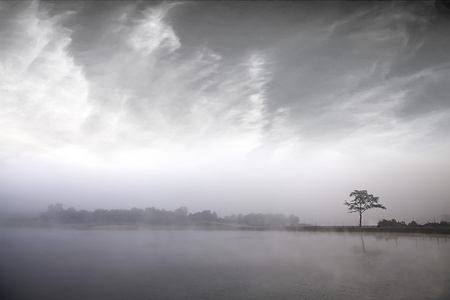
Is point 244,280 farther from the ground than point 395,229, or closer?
farther from the ground

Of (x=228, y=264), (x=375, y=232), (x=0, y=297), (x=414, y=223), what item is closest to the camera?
(x=0, y=297)

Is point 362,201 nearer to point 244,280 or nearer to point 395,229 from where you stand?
point 395,229

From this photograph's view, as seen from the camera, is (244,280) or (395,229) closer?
(244,280)

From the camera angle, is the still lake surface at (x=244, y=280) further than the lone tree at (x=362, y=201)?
No

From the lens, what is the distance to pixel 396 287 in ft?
73.5

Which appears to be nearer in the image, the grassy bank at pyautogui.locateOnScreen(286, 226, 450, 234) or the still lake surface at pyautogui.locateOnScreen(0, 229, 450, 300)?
the still lake surface at pyautogui.locateOnScreen(0, 229, 450, 300)

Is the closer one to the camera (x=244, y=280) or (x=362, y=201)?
(x=244, y=280)

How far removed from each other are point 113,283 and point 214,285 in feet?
35.1

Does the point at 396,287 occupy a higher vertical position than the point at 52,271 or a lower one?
higher

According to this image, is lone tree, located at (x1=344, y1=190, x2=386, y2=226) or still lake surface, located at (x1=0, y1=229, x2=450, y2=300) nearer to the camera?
still lake surface, located at (x1=0, y1=229, x2=450, y2=300)

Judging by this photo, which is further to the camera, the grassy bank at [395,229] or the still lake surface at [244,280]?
the grassy bank at [395,229]

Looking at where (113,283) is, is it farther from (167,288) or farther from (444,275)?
(444,275)

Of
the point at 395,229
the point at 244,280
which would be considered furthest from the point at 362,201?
the point at 244,280

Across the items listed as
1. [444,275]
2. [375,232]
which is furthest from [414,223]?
[444,275]
